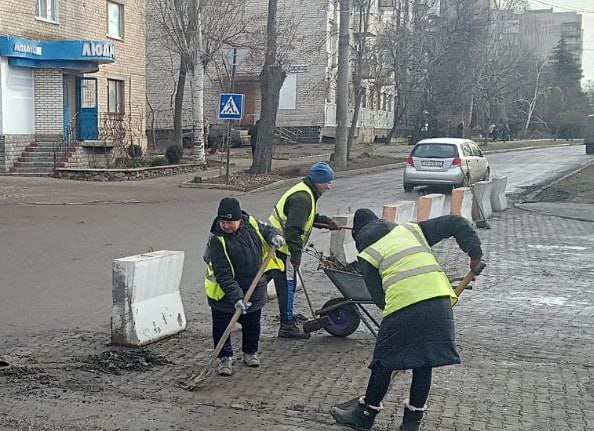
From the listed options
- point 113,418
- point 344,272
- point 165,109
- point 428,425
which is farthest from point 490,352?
point 165,109

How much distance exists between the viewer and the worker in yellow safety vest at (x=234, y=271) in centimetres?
625

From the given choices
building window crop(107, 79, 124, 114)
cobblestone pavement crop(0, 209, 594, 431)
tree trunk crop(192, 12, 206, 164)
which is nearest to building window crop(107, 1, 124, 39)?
building window crop(107, 79, 124, 114)

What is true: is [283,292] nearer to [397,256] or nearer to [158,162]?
[397,256]

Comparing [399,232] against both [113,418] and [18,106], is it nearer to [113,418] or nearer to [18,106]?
[113,418]

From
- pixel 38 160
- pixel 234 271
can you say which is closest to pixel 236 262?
pixel 234 271

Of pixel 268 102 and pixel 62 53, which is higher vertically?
pixel 62 53

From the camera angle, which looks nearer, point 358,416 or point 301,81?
point 358,416

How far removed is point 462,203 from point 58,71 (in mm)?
16424

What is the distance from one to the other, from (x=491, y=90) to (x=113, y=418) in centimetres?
5380

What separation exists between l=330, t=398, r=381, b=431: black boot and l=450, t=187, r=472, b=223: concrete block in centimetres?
1105

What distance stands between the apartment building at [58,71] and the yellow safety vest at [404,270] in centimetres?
2232

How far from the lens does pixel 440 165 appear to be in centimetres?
2334

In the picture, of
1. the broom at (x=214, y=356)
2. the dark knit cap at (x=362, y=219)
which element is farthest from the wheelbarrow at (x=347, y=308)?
the dark knit cap at (x=362, y=219)

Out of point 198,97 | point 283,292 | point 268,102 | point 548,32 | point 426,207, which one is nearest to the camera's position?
point 283,292
